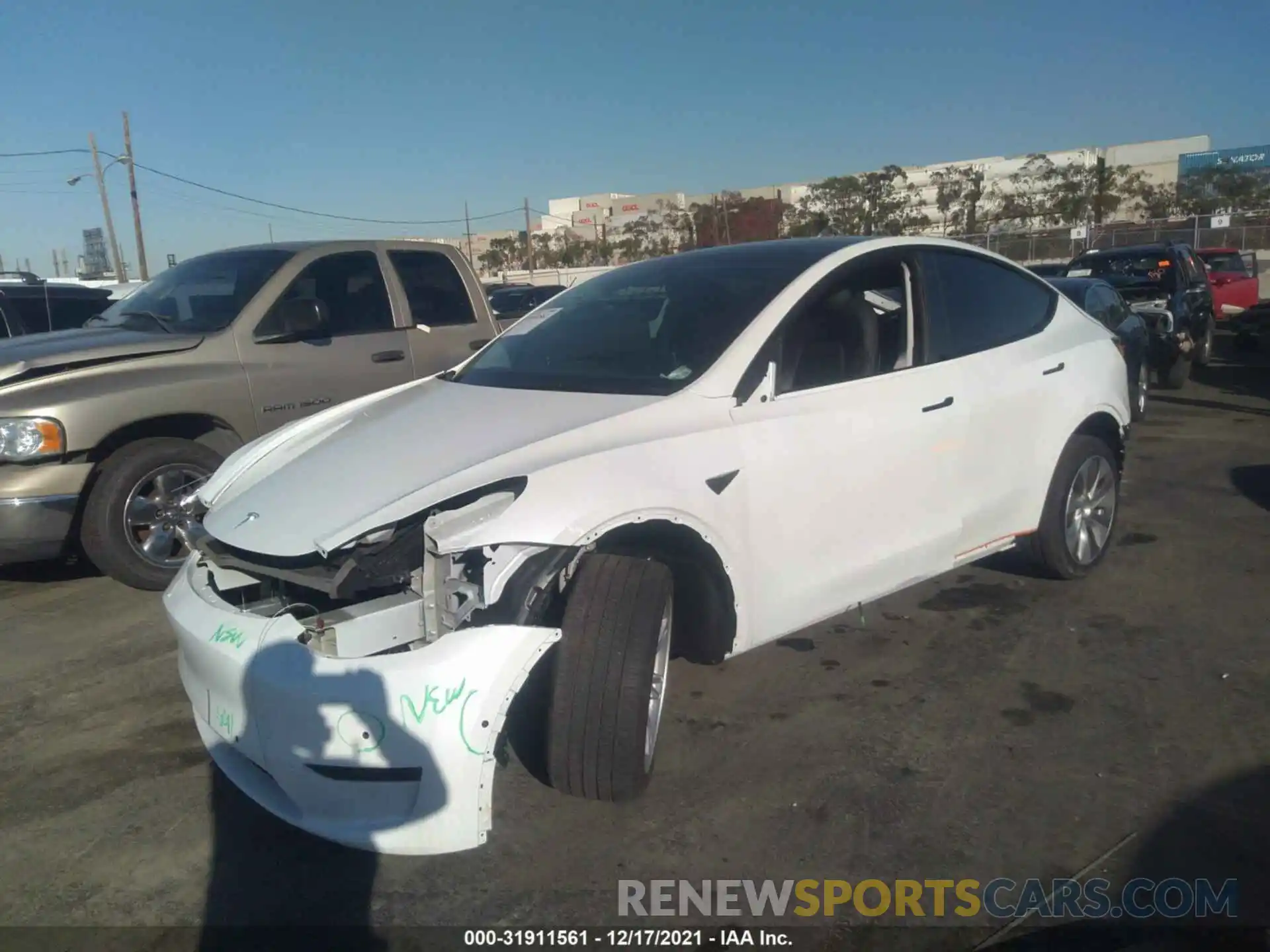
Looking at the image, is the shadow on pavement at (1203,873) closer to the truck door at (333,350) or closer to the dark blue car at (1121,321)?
the truck door at (333,350)

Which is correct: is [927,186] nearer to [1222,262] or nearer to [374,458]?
[1222,262]

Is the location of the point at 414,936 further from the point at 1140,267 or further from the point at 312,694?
the point at 1140,267

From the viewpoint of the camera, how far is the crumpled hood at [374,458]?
2.87 meters

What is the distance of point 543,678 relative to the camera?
2922mm

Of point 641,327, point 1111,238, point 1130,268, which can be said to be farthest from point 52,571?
point 1111,238

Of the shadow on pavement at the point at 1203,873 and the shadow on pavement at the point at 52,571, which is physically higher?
the shadow on pavement at the point at 52,571

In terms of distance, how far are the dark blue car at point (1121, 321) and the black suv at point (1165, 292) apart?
205 centimetres

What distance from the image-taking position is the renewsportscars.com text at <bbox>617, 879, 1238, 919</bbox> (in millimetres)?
2639

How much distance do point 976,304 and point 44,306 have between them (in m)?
8.03

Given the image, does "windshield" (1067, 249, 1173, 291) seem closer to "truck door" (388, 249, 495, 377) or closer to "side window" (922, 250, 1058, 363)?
"side window" (922, 250, 1058, 363)

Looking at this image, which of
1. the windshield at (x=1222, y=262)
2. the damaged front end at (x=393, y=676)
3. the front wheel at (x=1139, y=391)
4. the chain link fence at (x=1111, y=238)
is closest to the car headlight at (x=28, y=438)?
the damaged front end at (x=393, y=676)

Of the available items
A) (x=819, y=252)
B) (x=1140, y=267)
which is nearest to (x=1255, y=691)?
(x=819, y=252)

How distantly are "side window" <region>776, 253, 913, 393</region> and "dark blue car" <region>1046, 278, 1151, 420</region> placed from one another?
568cm

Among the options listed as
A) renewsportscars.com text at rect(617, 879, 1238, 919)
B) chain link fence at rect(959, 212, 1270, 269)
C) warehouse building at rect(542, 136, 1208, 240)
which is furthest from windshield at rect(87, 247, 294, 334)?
warehouse building at rect(542, 136, 1208, 240)
